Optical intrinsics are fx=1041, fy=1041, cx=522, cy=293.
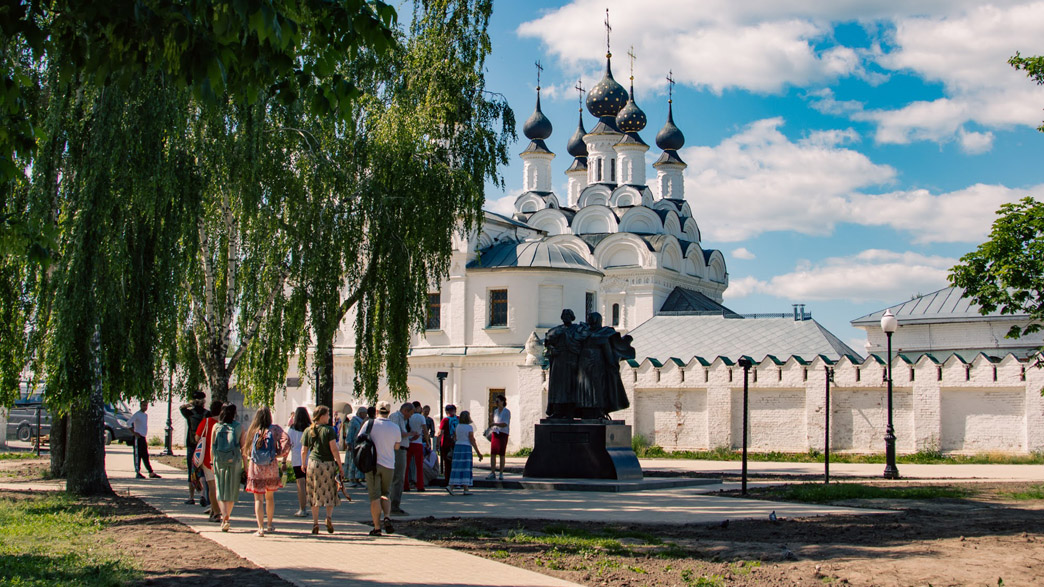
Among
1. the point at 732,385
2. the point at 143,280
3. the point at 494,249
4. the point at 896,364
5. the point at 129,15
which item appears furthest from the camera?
the point at 494,249

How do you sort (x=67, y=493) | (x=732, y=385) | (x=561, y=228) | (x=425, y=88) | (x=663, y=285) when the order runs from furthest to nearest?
(x=561, y=228) < (x=663, y=285) < (x=732, y=385) < (x=425, y=88) < (x=67, y=493)

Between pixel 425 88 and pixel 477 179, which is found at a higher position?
pixel 425 88

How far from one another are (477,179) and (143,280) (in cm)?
818

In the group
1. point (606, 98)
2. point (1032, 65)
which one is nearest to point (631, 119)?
point (606, 98)

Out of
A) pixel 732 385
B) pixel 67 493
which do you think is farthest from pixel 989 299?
pixel 67 493

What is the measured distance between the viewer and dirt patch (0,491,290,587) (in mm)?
7895

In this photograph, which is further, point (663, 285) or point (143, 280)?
point (663, 285)

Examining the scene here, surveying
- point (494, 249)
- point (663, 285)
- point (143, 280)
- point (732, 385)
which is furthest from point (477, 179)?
point (663, 285)

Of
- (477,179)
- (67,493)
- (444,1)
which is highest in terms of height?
(444,1)

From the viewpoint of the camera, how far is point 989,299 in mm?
17484

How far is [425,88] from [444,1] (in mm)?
A: 2261

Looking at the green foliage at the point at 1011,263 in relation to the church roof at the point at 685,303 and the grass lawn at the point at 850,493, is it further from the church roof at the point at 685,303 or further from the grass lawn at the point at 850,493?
the church roof at the point at 685,303

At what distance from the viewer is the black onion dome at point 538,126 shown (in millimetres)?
56000

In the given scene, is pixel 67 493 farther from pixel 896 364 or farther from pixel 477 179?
pixel 896 364
